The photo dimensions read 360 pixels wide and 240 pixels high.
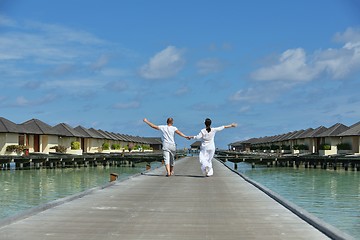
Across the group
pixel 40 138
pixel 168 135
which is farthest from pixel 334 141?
pixel 168 135

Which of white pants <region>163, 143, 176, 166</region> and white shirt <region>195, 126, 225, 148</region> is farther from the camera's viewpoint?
white pants <region>163, 143, 176, 166</region>

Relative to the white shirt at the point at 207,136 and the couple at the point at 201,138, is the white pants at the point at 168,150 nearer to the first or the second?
the couple at the point at 201,138

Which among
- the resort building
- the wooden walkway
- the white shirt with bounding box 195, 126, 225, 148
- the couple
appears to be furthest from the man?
the resort building

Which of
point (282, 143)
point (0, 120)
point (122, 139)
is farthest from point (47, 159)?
point (282, 143)

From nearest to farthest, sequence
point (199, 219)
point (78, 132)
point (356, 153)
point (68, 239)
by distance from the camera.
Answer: point (68, 239), point (199, 219), point (356, 153), point (78, 132)

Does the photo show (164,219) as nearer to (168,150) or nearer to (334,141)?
(168,150)

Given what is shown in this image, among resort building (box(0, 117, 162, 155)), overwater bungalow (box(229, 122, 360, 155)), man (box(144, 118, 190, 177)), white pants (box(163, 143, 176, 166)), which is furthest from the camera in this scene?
overwater bungalow (box(229, 122, 360, 155))

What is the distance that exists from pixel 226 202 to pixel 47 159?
34266 mm

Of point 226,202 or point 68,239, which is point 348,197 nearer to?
point 226,202

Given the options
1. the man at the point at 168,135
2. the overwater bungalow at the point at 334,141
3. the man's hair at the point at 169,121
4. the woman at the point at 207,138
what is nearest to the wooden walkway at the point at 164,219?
the woman at the point at 207,138

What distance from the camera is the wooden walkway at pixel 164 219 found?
585 centimetres

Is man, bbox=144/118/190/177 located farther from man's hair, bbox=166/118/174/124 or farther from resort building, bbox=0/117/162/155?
resort building, bbox=0/117/162/155

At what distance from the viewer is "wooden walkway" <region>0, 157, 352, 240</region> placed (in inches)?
230

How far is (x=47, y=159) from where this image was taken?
41031 millimetres
